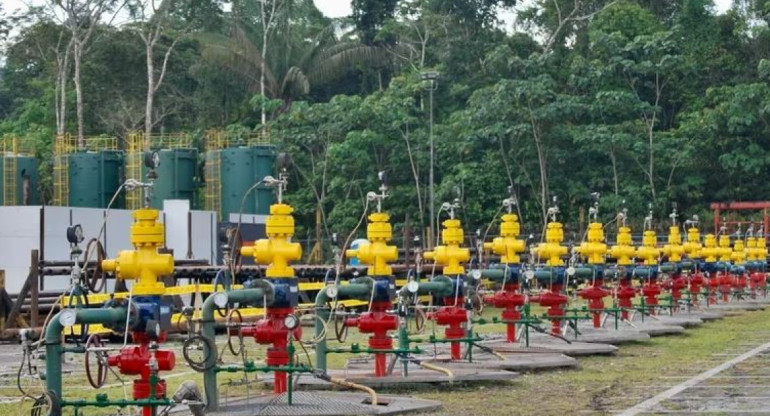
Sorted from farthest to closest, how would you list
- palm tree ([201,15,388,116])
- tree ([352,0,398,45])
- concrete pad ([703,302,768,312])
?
tree ([352,0,398,45])
palm tree ([201,15,388,116])
concrete pad ([703,302,768,312])

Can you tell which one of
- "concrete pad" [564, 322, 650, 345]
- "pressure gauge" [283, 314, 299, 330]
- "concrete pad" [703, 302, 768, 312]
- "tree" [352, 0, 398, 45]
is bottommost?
"concrete pad" [703, 302, 768, 312]

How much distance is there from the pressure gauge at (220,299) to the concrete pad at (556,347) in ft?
21.5

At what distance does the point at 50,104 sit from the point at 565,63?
23.0m

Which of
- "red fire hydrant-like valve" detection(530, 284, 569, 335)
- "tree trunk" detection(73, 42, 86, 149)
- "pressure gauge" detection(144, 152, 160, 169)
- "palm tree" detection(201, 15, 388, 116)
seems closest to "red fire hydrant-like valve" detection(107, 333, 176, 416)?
"pressure gauge" detection(144, 152, 160, 169)

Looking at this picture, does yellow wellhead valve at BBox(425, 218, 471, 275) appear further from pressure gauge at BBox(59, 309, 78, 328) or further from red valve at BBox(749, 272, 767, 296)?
red valve at BBox(749, 272, 767, 296)

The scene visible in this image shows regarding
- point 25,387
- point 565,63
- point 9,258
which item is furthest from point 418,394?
point 565,63

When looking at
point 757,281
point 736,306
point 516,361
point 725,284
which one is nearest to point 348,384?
point 516,361

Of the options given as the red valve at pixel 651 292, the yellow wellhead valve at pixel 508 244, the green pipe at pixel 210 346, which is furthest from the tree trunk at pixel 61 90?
the green pipe at pixel 210 346

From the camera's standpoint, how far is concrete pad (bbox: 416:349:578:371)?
53.1ft

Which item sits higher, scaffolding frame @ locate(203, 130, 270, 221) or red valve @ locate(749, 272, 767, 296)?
scaffolding frame @ locate(203, 130, 270, 221)

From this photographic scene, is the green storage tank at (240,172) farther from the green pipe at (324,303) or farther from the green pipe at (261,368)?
the green pipe at (261,368)

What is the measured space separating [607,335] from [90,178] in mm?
28496

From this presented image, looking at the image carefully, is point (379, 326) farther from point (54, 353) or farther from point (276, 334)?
point (54, 353)

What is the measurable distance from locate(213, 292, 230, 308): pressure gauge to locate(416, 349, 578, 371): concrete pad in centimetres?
431
